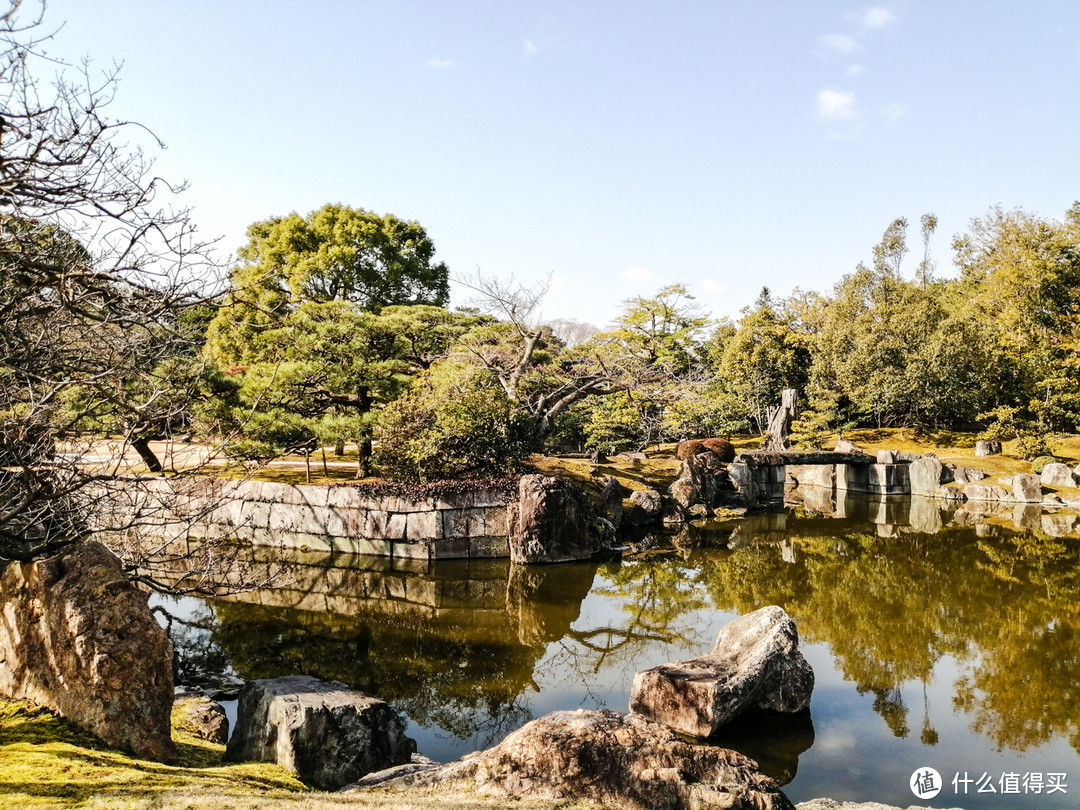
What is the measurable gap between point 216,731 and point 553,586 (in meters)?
6.39

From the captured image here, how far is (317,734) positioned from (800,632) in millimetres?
6415

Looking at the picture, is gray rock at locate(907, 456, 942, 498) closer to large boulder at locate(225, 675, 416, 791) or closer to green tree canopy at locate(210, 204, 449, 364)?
green tree canopy at locate(210, 204, 449, 364)

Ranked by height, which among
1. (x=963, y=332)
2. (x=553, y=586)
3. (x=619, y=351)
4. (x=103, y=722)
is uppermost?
(x=963, y=332)

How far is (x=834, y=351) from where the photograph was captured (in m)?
31.3

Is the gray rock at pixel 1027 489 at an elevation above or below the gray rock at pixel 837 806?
above

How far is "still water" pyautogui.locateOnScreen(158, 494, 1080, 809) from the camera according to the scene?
5797mm

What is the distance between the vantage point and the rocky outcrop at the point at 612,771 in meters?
4.05

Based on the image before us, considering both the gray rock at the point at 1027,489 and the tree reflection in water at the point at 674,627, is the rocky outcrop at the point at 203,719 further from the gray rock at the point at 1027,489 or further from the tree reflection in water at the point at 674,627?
the gray rock at the point at 1027,489


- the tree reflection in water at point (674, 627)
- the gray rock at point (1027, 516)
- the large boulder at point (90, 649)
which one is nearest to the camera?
the large boulder at point (90, 649)

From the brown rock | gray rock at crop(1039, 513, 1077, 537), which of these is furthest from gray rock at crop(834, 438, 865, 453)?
gray rock at crop(1039, 513, 1077, 537)

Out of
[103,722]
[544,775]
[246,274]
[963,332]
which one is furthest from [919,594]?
[963,332]

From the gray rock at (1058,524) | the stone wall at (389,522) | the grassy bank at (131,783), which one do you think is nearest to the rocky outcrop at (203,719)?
the grassy bank at (131,783)

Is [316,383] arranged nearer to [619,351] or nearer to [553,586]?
[553,586]

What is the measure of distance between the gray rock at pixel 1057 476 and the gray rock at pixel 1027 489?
2.02ft
